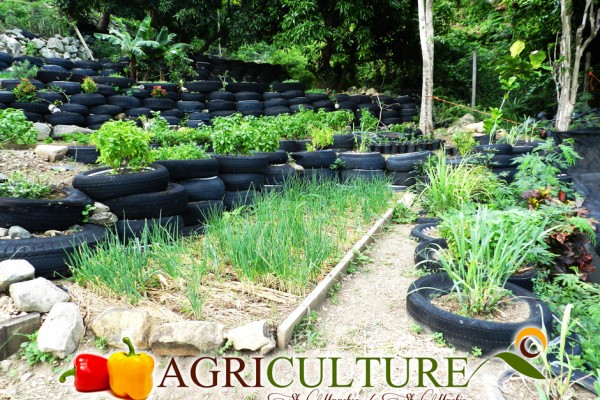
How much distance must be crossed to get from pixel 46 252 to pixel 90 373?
4.67 feet

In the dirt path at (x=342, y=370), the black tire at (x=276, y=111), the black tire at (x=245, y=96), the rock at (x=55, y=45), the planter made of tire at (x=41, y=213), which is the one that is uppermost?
the rock at (x=55, y=45)

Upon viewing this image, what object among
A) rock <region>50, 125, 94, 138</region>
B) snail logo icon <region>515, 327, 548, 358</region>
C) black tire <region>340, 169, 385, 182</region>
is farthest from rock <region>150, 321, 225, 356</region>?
rock <region>50, 125, 94, 138</region>

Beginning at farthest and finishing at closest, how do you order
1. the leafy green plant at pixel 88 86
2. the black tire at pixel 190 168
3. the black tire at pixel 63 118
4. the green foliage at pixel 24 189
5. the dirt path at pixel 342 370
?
the leafy green plant at pixel 88 86 < the black tire at pixel 63 118 < the black tire at pixel 190 168 < the green foliage at pixel 24 189 < the dirt path at pixel 342 370

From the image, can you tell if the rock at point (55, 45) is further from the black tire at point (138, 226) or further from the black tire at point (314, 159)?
the black tire at point (138, 226)

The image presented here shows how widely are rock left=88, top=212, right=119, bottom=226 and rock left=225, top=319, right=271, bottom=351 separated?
5.58 feet

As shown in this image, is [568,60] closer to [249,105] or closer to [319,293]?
[249,105]

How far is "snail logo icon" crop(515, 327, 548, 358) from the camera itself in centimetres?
217

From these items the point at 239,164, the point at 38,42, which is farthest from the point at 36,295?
the point at 38,42

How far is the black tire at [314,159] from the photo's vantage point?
6289 mm

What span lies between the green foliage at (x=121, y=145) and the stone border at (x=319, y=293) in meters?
2.06

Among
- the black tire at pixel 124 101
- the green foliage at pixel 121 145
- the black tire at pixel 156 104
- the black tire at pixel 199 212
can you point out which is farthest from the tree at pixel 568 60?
the black tire at pixel 124 101

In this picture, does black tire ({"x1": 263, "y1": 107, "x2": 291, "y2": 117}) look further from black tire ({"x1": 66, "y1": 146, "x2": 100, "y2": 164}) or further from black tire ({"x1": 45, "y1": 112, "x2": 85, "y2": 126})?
black tire ({"x1": 66, "y1": 146, "x2": 100, "y2": 164})

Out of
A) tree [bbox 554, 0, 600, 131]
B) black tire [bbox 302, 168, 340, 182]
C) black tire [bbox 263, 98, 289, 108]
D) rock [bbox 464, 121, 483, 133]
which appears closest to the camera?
black tire [bbox 302, 168, 340, 182]

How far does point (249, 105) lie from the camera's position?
1051 cm
